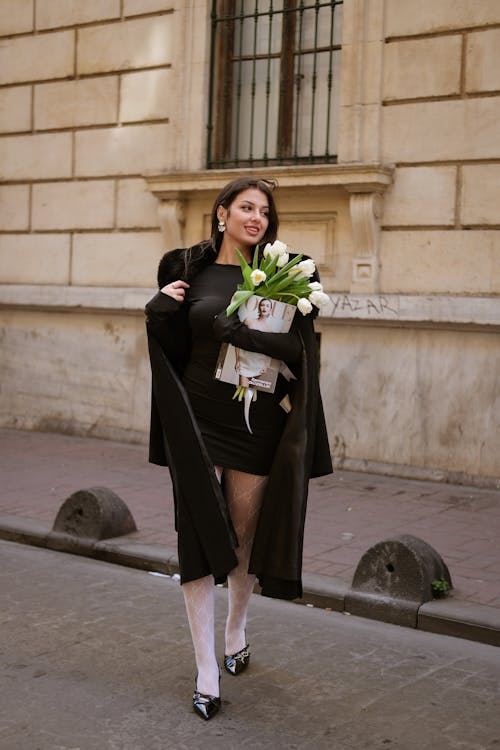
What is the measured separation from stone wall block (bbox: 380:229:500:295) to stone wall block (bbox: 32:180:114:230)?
3.33m

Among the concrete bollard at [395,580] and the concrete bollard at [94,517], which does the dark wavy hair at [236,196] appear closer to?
Result: the concrete bollard at [395,580]

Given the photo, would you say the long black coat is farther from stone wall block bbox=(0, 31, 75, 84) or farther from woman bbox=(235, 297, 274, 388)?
stone wall block bbox=(0, 31, 75, 84)

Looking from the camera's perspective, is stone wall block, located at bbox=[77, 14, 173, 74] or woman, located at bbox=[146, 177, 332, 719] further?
stone wall block, located at bbox=[77, 14, 173, 74]

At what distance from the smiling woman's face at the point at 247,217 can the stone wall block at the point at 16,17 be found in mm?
8591

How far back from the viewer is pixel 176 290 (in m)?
4.22

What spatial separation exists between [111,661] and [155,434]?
104 centimetres

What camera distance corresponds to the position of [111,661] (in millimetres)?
4684

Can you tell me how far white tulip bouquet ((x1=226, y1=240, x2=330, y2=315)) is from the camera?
412cm

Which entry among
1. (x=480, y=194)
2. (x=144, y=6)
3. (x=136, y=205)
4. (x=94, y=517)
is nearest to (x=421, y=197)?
(x=480, y=194)

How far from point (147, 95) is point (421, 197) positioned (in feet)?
10.9

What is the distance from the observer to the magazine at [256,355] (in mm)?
4121

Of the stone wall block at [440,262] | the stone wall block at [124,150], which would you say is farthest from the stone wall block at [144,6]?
the stone wall block at [440,262]

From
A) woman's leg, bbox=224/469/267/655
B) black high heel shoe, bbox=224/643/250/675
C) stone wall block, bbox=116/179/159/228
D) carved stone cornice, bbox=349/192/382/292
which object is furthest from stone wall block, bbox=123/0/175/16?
black high heel shoe, bbox=224/643/250/675

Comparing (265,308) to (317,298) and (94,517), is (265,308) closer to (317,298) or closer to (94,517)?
(317,298)
